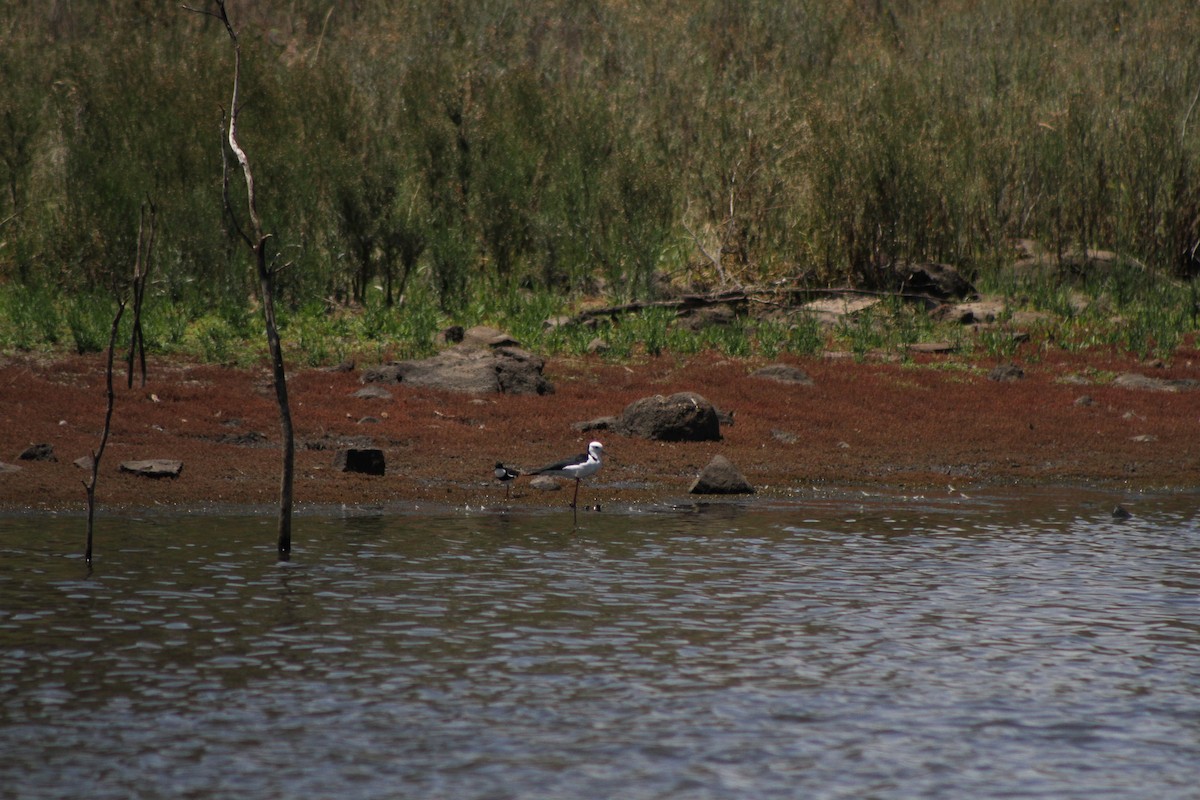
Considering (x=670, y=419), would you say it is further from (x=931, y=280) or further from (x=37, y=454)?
(x=931, y=280)

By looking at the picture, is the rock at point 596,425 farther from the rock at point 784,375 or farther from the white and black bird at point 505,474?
the rock at point 784,375

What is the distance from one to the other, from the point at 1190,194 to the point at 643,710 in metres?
24.5

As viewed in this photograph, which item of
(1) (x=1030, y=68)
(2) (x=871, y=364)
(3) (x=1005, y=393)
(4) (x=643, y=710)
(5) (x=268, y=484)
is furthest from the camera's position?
(1) (x=1030, y=68)

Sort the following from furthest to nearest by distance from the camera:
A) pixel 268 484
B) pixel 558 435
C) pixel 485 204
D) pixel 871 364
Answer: pixel 485 204, pixel 871 364, pixel 558 435, pixel 268 484

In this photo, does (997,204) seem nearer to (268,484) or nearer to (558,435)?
(558,435)

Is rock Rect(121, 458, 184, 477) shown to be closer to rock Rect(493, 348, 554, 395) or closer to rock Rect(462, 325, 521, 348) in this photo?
rock Rect(493, 348, 554, 395)

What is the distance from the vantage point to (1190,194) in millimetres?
28938

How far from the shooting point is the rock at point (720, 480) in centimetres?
1580

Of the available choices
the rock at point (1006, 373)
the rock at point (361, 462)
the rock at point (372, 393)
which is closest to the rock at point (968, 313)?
the rock at point (1006, 373)

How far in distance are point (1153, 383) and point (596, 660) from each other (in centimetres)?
1589

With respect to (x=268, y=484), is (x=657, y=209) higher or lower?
higher

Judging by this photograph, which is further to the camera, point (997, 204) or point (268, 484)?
point (997, 204)

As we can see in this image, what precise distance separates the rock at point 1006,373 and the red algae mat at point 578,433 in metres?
0.18

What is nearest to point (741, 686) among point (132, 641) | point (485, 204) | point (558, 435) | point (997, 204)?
point (132, 641)
